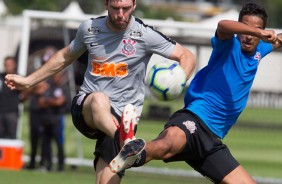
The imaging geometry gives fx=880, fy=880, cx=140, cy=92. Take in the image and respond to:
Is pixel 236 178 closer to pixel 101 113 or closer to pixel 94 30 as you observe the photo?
pixel 101 113

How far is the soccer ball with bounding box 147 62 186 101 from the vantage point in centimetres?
763

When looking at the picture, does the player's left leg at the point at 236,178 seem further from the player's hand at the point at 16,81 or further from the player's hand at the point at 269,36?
the player's hand at the point at 16,81

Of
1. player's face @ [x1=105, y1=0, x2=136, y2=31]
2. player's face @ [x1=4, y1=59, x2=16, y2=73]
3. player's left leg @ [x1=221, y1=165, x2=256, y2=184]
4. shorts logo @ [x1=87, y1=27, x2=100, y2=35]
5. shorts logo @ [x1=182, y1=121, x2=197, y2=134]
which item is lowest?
player's face @ [x1=4, y1=59, x2=16, y2=73]

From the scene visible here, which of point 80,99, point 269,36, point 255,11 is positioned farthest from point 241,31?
point 80,99

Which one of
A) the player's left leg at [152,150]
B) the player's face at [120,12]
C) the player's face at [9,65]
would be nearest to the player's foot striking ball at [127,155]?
the player's left leg at [152,150]

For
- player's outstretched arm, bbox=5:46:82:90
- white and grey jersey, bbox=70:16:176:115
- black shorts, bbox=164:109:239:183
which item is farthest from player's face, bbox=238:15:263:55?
player's outstretched arm, bbox=5:46:82:90

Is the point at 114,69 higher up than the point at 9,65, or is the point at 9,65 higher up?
the point at 114,69

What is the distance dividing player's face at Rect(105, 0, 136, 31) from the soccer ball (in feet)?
1.95

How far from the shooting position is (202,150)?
311 inches

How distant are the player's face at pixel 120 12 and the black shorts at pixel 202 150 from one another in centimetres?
97

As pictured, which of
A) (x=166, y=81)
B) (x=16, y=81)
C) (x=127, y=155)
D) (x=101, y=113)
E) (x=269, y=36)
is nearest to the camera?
(x=269, y=36)

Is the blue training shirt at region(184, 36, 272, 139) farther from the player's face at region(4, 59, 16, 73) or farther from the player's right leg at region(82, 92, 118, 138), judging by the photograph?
the player's face at region(4, 59, 16, 73)

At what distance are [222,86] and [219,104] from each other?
0.17m

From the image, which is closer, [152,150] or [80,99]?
[152,150]
